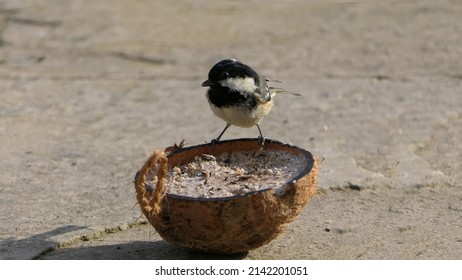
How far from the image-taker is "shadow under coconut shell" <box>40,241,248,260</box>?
174 inches

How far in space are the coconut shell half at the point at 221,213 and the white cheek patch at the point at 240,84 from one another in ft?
2.82

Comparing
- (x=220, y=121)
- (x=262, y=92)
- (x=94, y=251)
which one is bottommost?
(x=220, y=121)

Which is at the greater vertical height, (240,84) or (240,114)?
(240,84)

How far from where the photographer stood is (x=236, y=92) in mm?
4988

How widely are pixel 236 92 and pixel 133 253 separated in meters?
1.08

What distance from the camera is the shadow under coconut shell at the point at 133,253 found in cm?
441

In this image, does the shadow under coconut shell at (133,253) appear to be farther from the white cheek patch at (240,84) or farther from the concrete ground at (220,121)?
the white cheek patch at (240,84)

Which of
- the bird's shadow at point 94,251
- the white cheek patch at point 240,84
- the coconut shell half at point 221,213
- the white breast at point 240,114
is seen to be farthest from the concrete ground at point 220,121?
the white cheek patch at point 240,84

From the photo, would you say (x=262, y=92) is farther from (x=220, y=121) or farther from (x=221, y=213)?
(x=220, y=121)

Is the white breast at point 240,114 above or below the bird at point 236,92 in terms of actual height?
below

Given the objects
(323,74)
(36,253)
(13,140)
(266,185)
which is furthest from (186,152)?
(323,74)

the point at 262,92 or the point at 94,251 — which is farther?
the point at 262,92

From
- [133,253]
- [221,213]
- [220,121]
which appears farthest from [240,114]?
[220,121]
